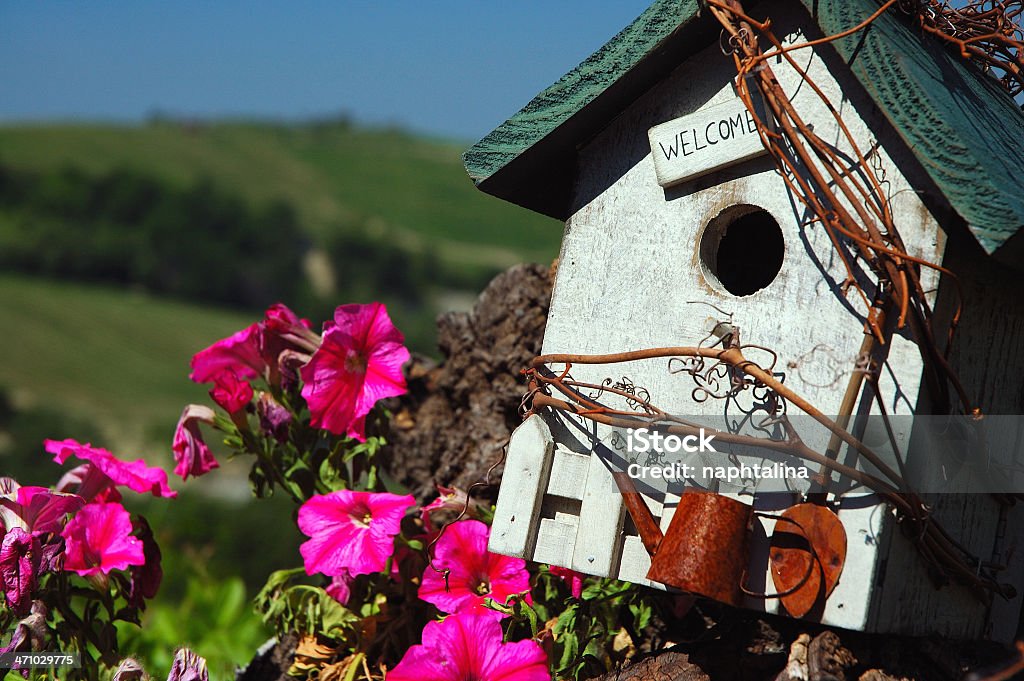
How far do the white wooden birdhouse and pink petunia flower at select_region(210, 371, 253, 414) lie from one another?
0.70 metres

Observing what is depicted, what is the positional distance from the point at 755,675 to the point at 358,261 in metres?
46.5

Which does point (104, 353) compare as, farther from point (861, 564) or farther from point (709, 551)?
point (861, 564)

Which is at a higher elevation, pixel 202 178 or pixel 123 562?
pixel 202 178

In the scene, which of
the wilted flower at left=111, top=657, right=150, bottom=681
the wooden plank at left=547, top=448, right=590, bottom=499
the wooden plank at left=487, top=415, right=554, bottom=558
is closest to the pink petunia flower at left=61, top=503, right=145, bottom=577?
the wilted flower at left=111, top=657, right=150, bottom=681

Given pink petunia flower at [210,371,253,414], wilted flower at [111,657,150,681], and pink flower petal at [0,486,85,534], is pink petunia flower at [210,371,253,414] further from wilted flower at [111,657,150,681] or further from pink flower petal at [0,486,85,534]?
wilted flower at [111,657,150,681]

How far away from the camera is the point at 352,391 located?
2250mm

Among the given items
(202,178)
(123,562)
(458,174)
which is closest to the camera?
(123,562)

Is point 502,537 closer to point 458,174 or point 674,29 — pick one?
point 674,29

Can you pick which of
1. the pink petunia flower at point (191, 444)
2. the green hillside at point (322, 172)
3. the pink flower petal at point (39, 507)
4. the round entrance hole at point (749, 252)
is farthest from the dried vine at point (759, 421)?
the green hillside at point (322, 172)

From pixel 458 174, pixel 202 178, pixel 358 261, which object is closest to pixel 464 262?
pixel 358 261

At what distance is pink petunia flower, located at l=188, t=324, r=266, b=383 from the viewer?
7.80 ft

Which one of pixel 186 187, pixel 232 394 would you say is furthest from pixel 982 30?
pixel 186 187

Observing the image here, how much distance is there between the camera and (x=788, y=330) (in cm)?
177

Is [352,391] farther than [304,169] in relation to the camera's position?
No
